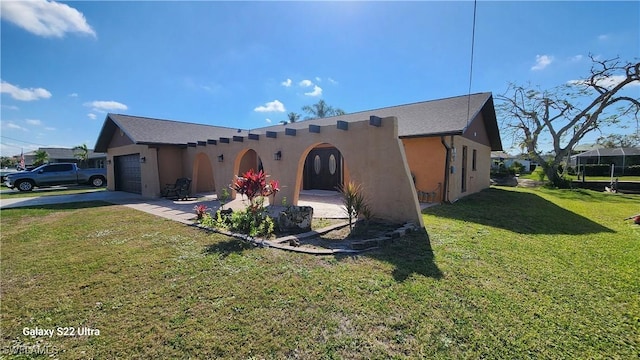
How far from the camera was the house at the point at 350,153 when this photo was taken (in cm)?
725

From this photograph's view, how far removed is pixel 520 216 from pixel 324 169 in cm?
976

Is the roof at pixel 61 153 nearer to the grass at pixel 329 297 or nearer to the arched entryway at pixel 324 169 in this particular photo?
the arched entryway at pixel 324 169

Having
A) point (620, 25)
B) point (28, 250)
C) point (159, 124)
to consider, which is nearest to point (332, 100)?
point (159, 124)

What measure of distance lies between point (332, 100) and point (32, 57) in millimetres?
37722

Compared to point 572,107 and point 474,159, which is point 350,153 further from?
point 572,107

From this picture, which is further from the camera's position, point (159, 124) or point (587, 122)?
point (587, 122)

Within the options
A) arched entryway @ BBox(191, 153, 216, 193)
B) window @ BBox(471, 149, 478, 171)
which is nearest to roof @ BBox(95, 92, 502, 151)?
arched entryway @ BBox(191, 153, 216, 193)

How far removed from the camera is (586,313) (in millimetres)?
3055

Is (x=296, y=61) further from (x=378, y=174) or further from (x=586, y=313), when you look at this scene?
(x=586, y=313)

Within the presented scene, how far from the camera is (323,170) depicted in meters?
15.8

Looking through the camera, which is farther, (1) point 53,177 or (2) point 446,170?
(1) point 53,177

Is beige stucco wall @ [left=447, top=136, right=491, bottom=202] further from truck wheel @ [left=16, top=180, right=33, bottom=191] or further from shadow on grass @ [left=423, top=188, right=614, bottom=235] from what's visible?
truck wheel @ [left=16, top=180, right=33, bottom=191]

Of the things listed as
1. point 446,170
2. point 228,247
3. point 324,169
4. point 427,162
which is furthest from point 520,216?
point 324,169

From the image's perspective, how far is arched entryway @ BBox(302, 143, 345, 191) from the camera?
588 inches
